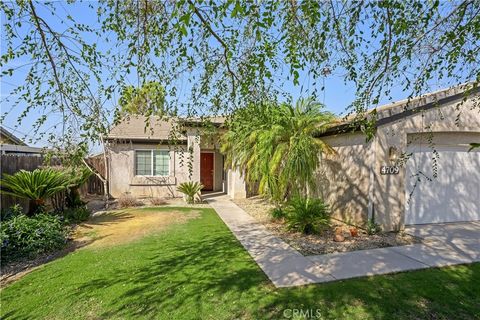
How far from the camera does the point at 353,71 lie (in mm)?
4145

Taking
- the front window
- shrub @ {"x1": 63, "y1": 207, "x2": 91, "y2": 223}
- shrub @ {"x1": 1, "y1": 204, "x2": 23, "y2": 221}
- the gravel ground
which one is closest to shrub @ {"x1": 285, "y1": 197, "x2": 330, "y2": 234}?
the gravel ground

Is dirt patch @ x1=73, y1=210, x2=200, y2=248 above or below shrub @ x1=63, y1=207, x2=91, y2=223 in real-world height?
below

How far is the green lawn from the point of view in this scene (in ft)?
14.3

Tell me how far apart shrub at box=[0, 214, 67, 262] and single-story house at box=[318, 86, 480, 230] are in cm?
860

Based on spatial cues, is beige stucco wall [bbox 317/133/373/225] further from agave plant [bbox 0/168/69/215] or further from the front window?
agave plant [bbox 0/168/69/215]

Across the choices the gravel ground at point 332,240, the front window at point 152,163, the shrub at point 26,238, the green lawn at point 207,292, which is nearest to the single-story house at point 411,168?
the gravel ground at point 332,240

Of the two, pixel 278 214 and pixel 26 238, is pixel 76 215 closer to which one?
pixel 26 238

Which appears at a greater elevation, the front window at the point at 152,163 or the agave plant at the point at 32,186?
the front window at the point at 152,163

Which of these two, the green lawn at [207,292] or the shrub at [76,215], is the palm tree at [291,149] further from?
the shrub at [76,215]

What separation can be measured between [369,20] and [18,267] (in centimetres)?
822

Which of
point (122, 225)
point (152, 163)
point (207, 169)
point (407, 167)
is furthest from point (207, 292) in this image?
point (207, 169)

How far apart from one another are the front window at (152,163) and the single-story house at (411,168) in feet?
32.1

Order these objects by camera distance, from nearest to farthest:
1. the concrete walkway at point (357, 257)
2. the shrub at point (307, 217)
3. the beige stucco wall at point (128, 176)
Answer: the concrete walkway at point (357, 257), the shrub at point (307, 217), the beige stucco wall at point (128, 176)

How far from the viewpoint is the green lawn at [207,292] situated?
172 inches
